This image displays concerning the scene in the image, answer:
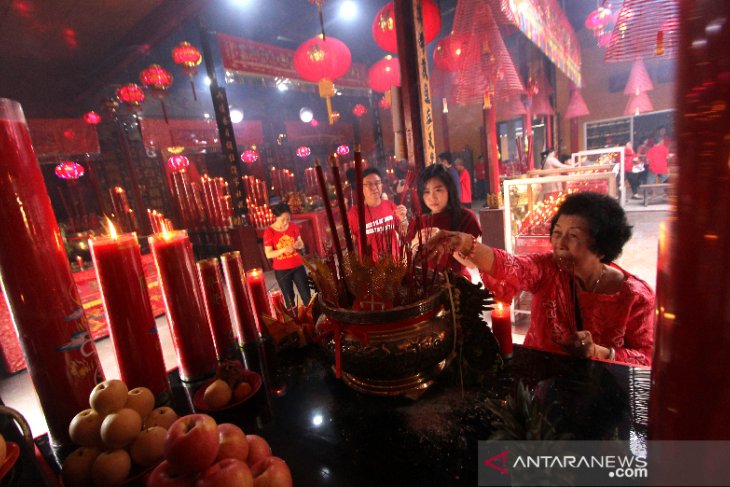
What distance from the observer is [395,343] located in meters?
0.70

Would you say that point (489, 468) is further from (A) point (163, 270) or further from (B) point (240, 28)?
(B) point (240, 28)

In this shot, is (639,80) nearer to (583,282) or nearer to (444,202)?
(444,202)

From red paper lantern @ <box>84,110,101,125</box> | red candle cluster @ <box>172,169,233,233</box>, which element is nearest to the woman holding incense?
red candle cluster @ <box>172,169,233,233</box>

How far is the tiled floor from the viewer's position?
2.48 m

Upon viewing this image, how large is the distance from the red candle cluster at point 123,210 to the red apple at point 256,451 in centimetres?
703

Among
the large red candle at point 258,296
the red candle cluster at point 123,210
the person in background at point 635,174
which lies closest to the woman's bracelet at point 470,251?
the large red candle at point 258,296

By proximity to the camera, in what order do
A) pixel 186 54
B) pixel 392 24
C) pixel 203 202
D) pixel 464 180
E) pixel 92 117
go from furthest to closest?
pixel 464 180, pixel 203 202, pixel 92 117, pixel 186 54, pixel 392 24

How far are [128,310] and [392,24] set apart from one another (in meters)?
3.47

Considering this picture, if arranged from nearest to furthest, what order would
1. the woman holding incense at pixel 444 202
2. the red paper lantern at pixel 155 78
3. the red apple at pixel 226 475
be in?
the red apple at pixel 226 475 < the woman holding incense at pixel 444 202 < the red paper lantern at pixel 155 78

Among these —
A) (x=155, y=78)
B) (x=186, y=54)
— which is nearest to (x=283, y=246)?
→ (x=186, y=54)

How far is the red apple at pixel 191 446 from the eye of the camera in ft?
1.59

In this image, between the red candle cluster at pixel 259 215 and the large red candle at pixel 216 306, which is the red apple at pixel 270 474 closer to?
the large red candle at pixel 216 306

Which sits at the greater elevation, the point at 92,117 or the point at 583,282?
the point at 92,117

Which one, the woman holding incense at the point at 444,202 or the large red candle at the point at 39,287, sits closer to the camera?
the large red candle at the point at 39,287
